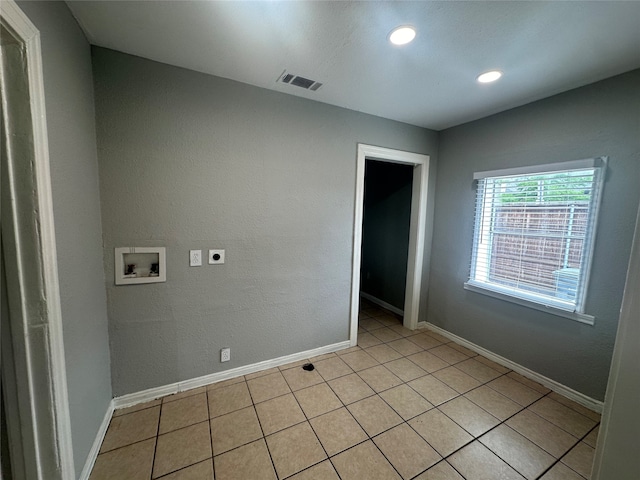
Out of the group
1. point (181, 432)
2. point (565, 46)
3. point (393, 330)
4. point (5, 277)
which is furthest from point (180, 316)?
point (565, 46)

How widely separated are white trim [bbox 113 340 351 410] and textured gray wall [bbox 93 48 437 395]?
0.17 ft

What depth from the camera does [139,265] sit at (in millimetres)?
1824

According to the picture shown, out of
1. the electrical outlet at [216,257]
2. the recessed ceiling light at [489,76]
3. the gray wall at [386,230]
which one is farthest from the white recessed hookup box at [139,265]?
the gray wall at [386,230]

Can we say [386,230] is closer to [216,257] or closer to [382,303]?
[382,303]

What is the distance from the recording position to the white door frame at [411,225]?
2.64m

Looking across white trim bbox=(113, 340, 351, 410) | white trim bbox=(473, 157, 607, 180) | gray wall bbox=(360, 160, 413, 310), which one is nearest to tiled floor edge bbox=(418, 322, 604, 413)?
gray wall bbox=(360, 160, 413, 310)

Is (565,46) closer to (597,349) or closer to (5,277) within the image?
(597,349)

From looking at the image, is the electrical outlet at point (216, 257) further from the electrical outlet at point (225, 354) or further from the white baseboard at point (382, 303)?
the white baseboard at point (382, 303)

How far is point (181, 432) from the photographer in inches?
65.2

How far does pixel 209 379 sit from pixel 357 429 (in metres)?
→ 1.28

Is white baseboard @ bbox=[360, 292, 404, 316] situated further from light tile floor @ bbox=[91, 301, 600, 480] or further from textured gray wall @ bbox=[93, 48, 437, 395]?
textured gray wall @ bbox=[93, 48, 437, 395]

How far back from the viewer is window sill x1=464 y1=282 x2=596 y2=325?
1.97 m

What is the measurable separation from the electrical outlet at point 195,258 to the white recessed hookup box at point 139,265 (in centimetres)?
17

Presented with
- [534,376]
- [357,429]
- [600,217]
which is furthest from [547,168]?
[357,429]
